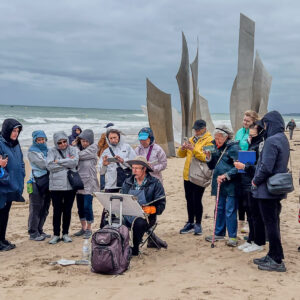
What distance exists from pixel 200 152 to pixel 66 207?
1.79m

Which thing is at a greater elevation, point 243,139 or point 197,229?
point 243,139

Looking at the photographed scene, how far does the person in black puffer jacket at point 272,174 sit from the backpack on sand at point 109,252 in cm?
127

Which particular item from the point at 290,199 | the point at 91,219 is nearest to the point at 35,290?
the point at 91,219

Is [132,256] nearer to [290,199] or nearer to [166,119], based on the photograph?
[290,199]

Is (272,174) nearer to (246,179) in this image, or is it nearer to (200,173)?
(246,179)

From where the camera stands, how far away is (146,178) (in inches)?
165

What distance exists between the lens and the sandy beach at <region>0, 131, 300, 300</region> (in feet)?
9.92

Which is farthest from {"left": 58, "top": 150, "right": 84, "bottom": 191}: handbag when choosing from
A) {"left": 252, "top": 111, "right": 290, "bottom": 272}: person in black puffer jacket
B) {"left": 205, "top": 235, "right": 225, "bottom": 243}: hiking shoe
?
{"left": 252, "top": 111, "right": 290, "bottom": 272}: person in black puffer jacket

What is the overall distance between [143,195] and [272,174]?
4.41ft

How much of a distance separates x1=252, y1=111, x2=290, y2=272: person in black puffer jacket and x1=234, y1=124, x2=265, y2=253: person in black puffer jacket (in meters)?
0.49

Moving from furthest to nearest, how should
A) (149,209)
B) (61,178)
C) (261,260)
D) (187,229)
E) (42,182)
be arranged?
(187,229), (42,182), (61,178), (149,209), (261,260)

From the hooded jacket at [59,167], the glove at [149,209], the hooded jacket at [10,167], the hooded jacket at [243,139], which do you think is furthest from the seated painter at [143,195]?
the hooded jacket at [10,167]

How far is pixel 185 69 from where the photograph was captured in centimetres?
1405

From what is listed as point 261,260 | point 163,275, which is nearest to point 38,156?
point 163,275
